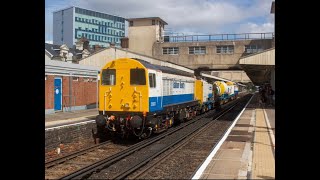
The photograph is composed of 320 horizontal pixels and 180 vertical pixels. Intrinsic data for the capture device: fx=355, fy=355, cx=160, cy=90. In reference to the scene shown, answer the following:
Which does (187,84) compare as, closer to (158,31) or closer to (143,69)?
(143,69)

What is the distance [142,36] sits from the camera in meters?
53.7

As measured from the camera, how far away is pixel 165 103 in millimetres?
15828

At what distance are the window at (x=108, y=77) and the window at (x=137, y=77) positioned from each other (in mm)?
805

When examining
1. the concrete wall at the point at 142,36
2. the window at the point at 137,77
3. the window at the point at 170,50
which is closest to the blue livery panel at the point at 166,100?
the window at the point at 137,77

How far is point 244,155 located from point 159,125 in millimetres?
4880

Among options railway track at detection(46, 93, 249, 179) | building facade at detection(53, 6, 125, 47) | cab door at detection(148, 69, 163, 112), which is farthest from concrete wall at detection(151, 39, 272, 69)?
railway track at detection(46, 93, 249, 179)

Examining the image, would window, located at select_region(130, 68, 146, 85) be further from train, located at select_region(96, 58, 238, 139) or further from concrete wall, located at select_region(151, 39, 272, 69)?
concrete wall, located at select_region(151, 39, 272, 69)

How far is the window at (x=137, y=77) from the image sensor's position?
13.9 metres

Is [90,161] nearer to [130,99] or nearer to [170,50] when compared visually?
[130,99]

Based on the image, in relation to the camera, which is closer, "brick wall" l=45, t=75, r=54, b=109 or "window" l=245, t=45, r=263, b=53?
"brick wall" l=45, t=75, r=54, b=109

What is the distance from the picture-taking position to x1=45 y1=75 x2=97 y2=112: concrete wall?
922 inches

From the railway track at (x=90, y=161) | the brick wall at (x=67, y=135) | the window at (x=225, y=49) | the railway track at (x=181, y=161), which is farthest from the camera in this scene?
the window at (x=225, y=49)

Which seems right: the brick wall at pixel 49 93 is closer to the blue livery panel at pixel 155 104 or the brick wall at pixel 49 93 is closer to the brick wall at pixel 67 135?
the brick wall at pixel 67 135

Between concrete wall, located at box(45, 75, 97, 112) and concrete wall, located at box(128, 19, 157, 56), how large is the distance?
2253 centimetres
